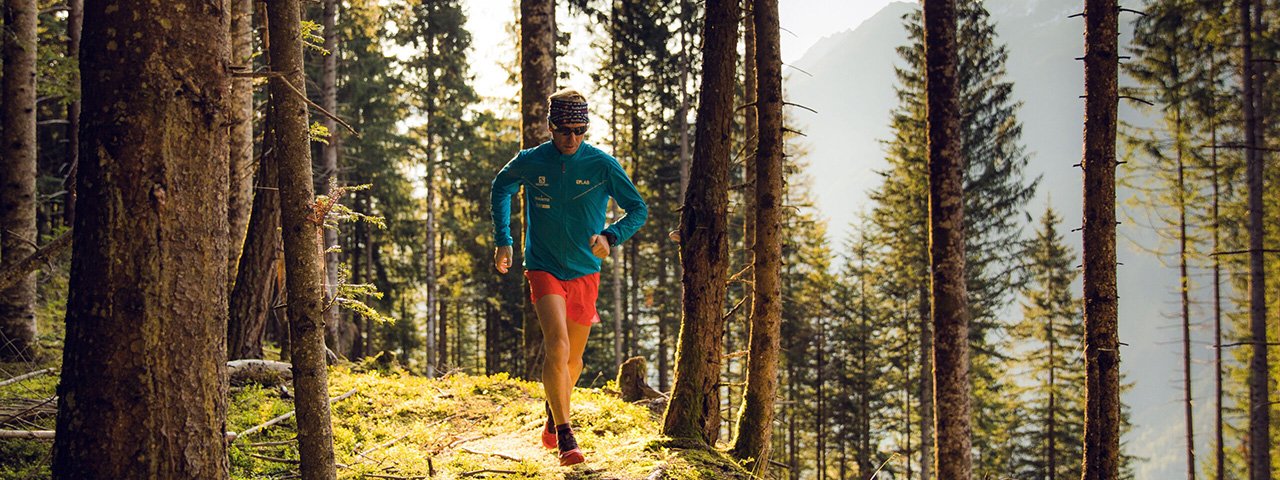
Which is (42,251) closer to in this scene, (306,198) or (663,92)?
(306,198)

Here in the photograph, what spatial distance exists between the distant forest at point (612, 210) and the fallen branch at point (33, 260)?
1.0 inches

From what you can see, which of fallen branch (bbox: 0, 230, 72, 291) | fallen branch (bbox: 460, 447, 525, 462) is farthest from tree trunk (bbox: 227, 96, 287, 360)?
fallen branch (bbox: 0, 230, 72, 291)

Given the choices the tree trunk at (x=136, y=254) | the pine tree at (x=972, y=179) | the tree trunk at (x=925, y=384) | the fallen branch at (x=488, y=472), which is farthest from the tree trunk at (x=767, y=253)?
the pine tree at (x=972, y=179)

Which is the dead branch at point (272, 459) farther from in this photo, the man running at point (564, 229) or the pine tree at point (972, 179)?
the pine tree at point (972, 179)

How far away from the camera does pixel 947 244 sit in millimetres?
8289

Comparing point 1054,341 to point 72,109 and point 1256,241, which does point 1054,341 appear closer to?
point 1256,241

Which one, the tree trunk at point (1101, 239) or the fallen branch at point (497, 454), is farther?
the tree trunk at point (1101, 239)

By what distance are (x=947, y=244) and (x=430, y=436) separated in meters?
5.59

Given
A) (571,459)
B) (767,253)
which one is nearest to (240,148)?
(571,459)

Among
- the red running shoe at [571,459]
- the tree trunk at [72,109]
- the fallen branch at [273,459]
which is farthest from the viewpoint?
the tree trunk at [72,109]

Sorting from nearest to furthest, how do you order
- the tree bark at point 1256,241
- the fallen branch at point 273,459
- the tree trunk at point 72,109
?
1. the fallen branch at point 273,459
2. the tree trunk at point 72,109
3. the tree bark at point 1256,241

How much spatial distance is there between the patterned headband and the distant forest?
1.22 m

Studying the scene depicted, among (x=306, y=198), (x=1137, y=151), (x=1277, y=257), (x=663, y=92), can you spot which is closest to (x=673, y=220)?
(x=663, y=92)

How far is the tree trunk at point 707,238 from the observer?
6496mm
